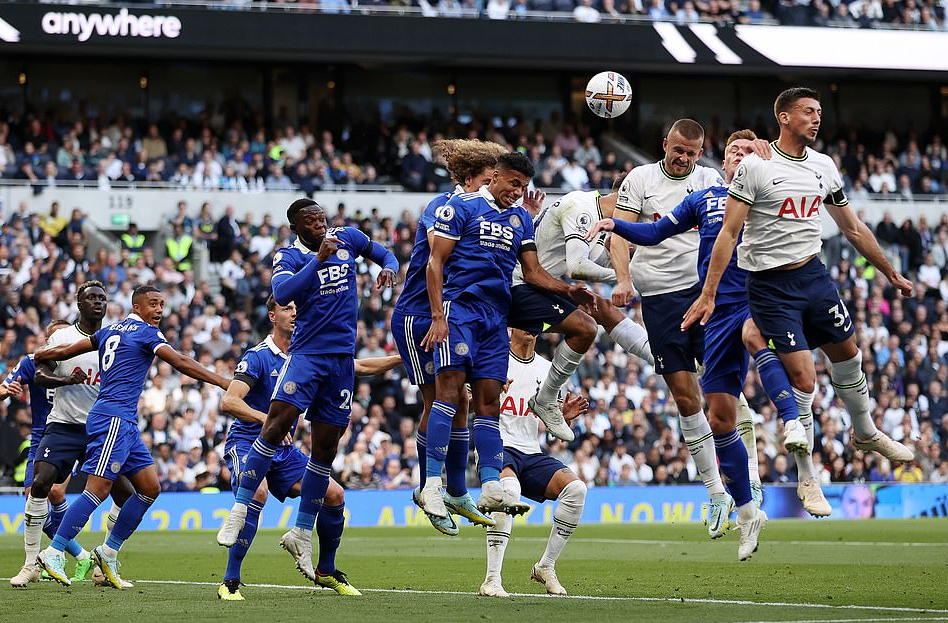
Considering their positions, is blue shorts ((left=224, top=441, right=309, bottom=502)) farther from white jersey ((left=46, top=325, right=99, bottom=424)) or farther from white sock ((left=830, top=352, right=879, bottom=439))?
white sock ((left=830, top=352, right=879, bottom=439))

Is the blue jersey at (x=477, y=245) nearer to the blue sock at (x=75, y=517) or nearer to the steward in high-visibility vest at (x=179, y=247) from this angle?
the blue sock at (x=75, y=517)

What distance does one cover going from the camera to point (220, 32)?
1182 inches

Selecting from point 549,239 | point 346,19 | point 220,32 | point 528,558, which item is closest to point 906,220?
point 346,19

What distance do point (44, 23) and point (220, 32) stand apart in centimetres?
358

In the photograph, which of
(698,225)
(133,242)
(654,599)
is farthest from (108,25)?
(654,599)

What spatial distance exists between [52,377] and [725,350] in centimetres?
639

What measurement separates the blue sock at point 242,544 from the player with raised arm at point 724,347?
12.2 ft

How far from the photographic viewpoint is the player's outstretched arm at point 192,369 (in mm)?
11953

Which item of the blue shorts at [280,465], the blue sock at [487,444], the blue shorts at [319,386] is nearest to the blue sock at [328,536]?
the blue shorts at [319,386]

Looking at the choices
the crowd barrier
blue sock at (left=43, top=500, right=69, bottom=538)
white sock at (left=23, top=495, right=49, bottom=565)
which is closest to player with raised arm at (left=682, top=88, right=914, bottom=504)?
white sock at (left=23, top=495, right=49, bottom=565)

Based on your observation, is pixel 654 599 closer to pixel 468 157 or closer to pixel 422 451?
pixel 422 451

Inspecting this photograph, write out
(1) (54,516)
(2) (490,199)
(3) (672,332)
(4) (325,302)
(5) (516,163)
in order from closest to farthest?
(5) (516,163) < (2) (490,199) < (4) (325,302) < (3) (672,332) < (1) (54,516)

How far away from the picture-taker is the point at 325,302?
11.2 m

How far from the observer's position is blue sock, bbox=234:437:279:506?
11094 mm
